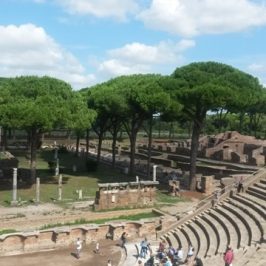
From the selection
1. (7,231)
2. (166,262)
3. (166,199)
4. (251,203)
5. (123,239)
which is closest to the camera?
(166,262)

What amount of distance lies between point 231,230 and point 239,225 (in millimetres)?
581

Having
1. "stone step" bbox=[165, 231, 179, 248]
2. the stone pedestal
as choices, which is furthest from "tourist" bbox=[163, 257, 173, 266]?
the stone pedestal

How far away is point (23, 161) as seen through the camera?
199ft

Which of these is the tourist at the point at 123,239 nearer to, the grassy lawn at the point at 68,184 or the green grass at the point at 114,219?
the green grass at the point at 114,219

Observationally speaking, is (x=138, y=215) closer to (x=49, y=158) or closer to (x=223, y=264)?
(x=223, y=264)

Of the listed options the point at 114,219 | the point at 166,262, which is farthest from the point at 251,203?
the point at 166,262

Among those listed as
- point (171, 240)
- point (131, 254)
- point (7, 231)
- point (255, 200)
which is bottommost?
point (131, 254)

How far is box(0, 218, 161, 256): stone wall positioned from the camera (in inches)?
1102

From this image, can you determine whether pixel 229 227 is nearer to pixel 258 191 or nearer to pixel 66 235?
pixel 258 191

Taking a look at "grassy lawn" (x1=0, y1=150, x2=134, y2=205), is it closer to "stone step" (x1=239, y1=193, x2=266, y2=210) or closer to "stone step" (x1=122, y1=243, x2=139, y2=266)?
"stone step" (x1=122, y1=243, x2=139, y2=266)

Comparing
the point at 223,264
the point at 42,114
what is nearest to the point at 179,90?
the point at 42,114

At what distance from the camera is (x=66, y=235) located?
2952cm

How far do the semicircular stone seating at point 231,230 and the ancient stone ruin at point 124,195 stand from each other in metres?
6.04

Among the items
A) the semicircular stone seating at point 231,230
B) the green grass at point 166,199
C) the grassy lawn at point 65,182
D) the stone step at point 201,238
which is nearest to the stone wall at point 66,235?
the semicircular stone seating at point 231,230
